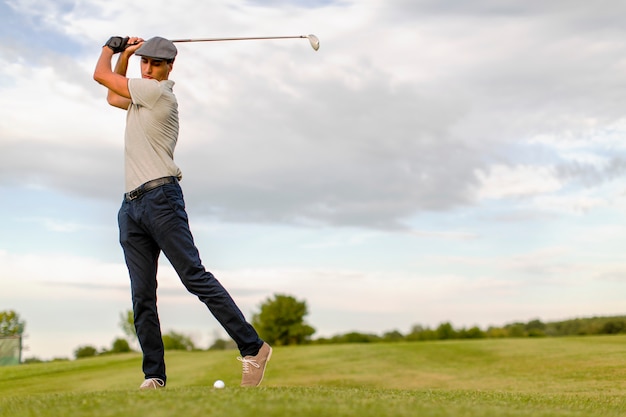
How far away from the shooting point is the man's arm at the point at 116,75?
736cm

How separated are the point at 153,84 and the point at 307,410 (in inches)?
142

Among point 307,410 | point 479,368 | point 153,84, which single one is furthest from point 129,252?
point 479,368

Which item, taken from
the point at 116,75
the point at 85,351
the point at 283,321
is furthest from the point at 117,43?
the point at 85,351

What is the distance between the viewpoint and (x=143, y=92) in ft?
24.0

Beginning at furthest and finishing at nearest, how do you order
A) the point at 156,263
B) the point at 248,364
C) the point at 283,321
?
the point at 283,321, the point at 156,263, the point at 248,364

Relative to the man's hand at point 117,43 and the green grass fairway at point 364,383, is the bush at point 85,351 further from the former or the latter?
the man's hand at point 117,43

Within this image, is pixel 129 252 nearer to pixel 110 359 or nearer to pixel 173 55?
pixel 173 55

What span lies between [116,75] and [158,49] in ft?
1.53

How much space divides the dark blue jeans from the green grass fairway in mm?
622

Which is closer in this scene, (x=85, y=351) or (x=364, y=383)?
(x=364, y=383)

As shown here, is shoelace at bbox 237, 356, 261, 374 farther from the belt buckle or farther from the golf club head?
the golf club head

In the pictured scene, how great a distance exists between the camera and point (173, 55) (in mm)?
7469

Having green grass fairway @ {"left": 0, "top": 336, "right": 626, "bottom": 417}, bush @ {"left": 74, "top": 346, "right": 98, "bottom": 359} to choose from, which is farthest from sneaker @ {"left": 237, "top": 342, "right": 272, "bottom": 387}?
bush @ {"left": 74, "top": 346, "right": 98, "bottom": 359}

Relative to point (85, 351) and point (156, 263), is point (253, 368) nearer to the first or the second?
point (156, 263)
